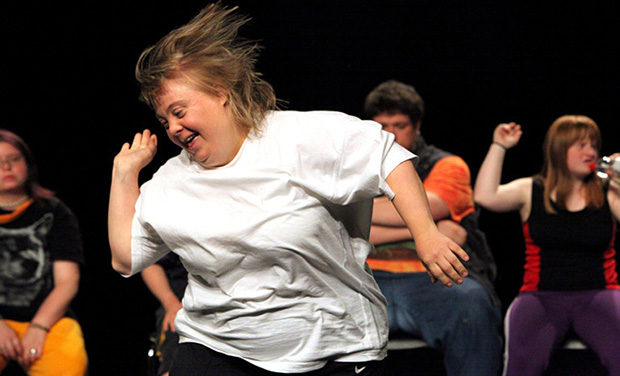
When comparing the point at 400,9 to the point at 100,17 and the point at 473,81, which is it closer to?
the point at 473,81

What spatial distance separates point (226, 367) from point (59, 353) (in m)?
1.35

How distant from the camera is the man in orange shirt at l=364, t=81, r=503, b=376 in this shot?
2.54 meters

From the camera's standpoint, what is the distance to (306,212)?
1.44 meters

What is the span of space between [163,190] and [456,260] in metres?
0.65

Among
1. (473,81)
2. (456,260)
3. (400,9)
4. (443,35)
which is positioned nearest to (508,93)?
(473,81)

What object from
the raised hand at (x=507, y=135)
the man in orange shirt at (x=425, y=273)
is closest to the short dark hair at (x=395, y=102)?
the man in orange shirt at (x=425, y=273)

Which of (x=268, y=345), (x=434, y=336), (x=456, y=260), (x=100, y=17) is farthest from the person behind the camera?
(x=100, y=17)

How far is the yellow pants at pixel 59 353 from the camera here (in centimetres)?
263

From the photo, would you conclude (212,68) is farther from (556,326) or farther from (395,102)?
(556,326)

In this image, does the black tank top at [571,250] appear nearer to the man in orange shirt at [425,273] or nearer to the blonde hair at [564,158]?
the blonde hair at [564,158]

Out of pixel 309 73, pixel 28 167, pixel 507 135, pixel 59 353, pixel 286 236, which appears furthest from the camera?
pixel 309 73

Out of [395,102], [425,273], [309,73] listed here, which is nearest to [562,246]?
[425,273]

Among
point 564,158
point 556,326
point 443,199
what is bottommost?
point 556,326

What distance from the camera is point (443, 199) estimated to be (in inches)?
109
